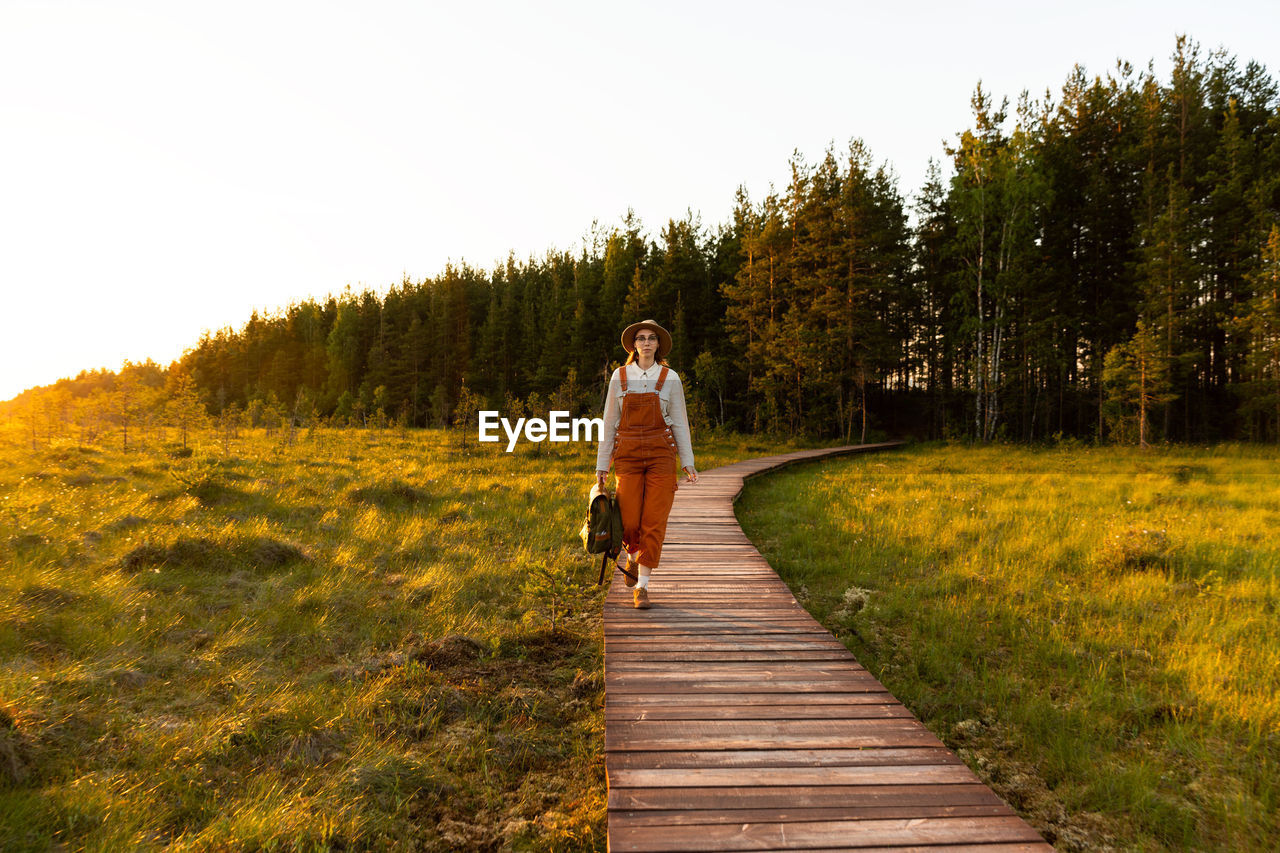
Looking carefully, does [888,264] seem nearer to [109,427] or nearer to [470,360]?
[470,360]

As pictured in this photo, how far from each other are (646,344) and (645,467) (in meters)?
1.04

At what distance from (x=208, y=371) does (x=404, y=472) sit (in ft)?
236

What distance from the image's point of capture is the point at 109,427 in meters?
26.5

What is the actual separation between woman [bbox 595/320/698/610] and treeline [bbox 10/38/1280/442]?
17771 millimetres

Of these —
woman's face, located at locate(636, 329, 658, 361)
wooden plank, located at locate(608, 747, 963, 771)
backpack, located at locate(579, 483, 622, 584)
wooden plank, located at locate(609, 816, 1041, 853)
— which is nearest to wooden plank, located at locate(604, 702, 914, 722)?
wooden plank, located at locate(608, 747, 963, 771)

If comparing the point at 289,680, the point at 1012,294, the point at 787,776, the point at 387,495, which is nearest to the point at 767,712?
the point at 787,776

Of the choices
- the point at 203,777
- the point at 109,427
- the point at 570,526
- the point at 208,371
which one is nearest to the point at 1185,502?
the point at 570,526

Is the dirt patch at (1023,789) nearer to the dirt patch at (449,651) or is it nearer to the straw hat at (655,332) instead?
the straw hat at (655,332)

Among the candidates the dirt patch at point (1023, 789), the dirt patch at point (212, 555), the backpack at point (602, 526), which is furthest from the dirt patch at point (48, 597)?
the dirt patch at point (1023, 789)

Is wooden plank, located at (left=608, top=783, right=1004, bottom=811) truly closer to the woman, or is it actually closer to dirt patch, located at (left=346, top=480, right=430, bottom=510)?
the woman

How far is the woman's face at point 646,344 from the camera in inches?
185

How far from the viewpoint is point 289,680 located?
4.20 m

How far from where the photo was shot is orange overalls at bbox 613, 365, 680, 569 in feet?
15.3

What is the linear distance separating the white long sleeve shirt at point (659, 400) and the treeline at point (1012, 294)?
17735 millimetres
